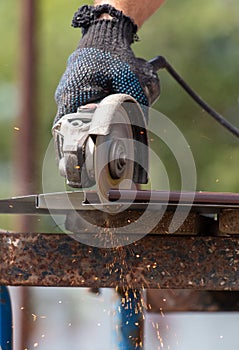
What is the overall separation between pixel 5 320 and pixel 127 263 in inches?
21.8

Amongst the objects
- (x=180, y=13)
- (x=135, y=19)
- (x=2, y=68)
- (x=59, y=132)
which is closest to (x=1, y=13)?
(x=2, y=68)

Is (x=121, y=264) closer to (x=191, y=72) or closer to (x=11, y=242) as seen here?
(x=11, y=242)

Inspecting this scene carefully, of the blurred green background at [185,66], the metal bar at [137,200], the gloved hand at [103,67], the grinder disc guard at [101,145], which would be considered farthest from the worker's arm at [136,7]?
the blurred green background at [185,66]

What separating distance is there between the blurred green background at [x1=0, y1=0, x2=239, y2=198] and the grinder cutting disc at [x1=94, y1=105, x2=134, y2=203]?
4.79 metres

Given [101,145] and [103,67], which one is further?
[103,67]

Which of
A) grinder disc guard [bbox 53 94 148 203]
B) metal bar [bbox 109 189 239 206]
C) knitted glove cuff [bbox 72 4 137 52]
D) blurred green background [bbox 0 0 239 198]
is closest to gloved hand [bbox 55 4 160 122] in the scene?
knitted glove cuff [bbox 72 4 137 52]

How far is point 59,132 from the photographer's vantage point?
105 inches

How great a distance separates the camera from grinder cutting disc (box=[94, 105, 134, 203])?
2.53 m

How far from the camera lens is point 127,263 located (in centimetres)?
263

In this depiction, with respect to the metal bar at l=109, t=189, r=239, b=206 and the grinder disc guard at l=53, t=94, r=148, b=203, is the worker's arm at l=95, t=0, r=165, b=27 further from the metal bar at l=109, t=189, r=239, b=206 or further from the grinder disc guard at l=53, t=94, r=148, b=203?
the metal bar at l=109, t=189, r=239, b=206

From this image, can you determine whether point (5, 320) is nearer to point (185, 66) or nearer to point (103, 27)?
point (103, 27)

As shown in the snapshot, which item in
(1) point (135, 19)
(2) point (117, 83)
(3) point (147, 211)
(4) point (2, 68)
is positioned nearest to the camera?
(3) point (147, 211)

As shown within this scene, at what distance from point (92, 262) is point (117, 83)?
55cm

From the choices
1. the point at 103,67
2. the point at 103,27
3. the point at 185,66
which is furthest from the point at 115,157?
the point at 185,66
